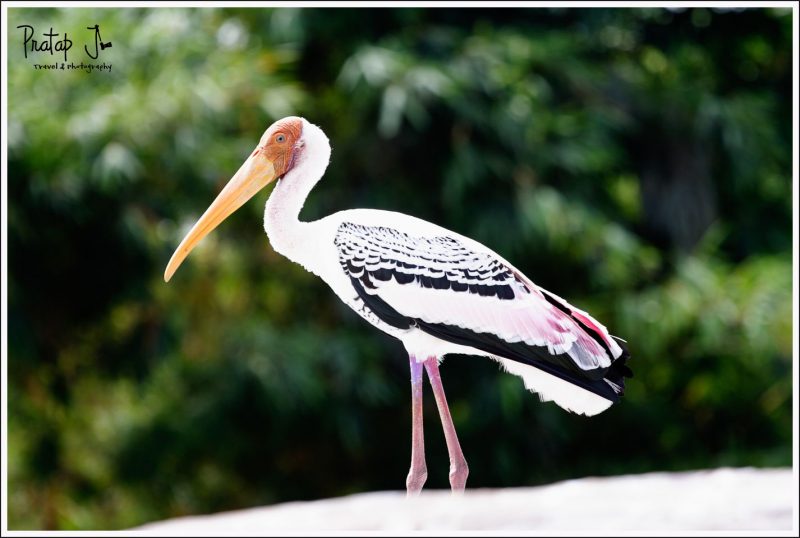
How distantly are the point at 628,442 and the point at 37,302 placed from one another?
398 cm

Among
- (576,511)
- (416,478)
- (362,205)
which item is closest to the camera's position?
(416,478)

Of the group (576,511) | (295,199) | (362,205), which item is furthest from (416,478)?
(362,205)

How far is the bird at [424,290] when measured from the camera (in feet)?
9.18

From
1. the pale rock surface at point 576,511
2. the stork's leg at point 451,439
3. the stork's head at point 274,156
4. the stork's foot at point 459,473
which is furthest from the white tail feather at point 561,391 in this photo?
the stork's head at point 274,156

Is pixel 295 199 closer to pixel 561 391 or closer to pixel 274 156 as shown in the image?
pixel 274 156

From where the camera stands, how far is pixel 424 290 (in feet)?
9.23

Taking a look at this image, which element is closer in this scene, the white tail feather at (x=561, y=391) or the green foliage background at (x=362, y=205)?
the white tail feather at (x=561, y=391)

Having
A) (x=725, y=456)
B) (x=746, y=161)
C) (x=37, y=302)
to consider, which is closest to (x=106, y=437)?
(x=37, y=302)

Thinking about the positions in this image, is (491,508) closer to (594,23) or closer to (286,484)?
(286,484)

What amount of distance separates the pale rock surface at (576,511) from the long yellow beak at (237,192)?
3.50ft

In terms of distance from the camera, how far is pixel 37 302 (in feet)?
21.0

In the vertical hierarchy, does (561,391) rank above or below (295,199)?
below

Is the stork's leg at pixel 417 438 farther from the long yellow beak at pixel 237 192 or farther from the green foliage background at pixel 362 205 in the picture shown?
the green foliage background at pixel 362 205

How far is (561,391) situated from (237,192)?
1.03m
